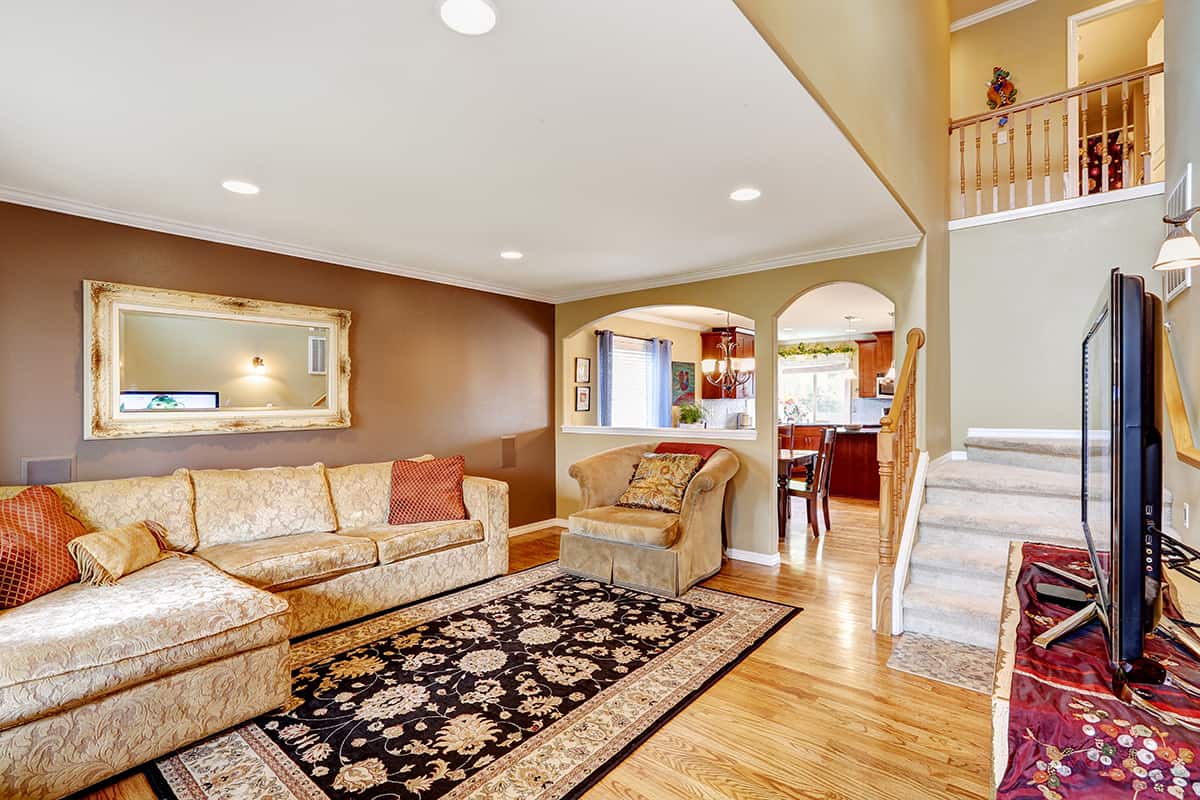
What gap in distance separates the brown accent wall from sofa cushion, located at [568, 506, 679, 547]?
5.04 feet

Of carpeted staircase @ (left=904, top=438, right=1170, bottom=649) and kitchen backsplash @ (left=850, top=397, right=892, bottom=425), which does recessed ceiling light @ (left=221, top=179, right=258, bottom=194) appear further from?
kitchen backsplash @ (left=850, top=397, right=892, bottom=425)

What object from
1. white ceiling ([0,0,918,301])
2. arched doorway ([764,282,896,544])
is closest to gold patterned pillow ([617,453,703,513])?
arched doorway ([764,282,896,544])

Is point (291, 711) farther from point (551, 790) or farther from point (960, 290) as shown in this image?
point (960, 290)

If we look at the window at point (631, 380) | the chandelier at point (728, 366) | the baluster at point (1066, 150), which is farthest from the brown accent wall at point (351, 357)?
the baluster at point (1066, 150)

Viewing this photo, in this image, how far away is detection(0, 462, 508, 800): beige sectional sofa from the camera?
72.4 inches

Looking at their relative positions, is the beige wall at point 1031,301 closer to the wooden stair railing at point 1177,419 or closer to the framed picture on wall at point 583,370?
the wooden stair railing at point 1177,419

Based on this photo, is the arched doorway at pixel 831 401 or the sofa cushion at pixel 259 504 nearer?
the sofa cushion at pixel 259 504

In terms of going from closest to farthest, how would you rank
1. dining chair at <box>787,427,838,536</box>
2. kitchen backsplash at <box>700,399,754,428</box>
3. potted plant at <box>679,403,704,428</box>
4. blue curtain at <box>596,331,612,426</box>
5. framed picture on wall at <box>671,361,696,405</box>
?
1. dining chair at <box>787,427,838,536</box>
2. blue curtain at <box>596,331,612,426</box>
3. potted plant at <box>679,403,704,428</box>
4. framed picture on wall at <box>671,361,696,405</box>
5. kitchen backsplash at <box>700,399,754,428</box>

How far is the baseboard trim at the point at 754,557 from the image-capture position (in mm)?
4465

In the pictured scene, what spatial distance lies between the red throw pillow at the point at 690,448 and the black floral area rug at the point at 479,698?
3.91 ft

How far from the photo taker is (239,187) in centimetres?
287

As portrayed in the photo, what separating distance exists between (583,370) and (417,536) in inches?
124

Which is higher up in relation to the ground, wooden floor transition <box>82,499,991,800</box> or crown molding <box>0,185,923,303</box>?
crown molding <box>0,185,923,303</box>

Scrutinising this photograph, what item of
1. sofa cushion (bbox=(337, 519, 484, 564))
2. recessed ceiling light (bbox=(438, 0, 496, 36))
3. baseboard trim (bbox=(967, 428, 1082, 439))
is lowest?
sofa cushion (bbox=(337, 519, 484, 564))
